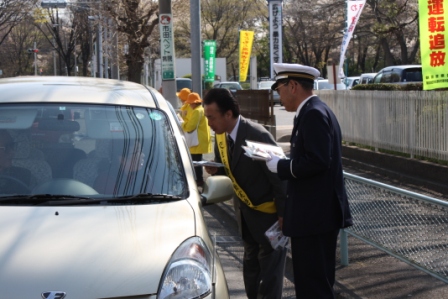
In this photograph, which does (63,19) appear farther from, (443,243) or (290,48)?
(443,243)

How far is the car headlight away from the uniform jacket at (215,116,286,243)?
51.1 inches

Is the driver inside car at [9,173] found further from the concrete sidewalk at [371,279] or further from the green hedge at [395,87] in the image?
the green hedge at [395,87]

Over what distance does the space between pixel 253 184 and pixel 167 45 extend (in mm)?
10031

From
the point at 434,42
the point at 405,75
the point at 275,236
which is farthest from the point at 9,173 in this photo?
the point at 405,75

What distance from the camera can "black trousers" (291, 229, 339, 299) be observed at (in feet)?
13.7

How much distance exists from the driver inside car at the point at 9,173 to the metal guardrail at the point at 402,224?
276cm

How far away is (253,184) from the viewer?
4.88 meters

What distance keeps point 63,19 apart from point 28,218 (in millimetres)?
51604

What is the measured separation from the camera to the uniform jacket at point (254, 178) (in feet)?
16.0

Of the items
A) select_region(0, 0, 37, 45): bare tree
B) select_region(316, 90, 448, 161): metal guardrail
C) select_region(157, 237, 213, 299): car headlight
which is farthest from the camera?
select_region(0, 0, 37, 45): bare tree

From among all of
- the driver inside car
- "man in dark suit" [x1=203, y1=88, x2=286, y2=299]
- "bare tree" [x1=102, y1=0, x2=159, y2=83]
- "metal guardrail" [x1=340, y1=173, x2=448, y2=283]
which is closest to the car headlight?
the driver inside car

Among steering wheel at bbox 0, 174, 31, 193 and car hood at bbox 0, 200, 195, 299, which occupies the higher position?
steering wheel at bbox 0, 174, 31, 193

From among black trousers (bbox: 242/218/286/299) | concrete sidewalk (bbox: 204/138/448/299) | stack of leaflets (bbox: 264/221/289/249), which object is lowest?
concrete sidewalk (bbox: 204/138/448/299)

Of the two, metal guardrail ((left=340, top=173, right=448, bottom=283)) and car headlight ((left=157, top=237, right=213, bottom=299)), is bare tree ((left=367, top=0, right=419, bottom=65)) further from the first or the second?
car headlight ((left=157, top=237, right=213, bottom=299))
